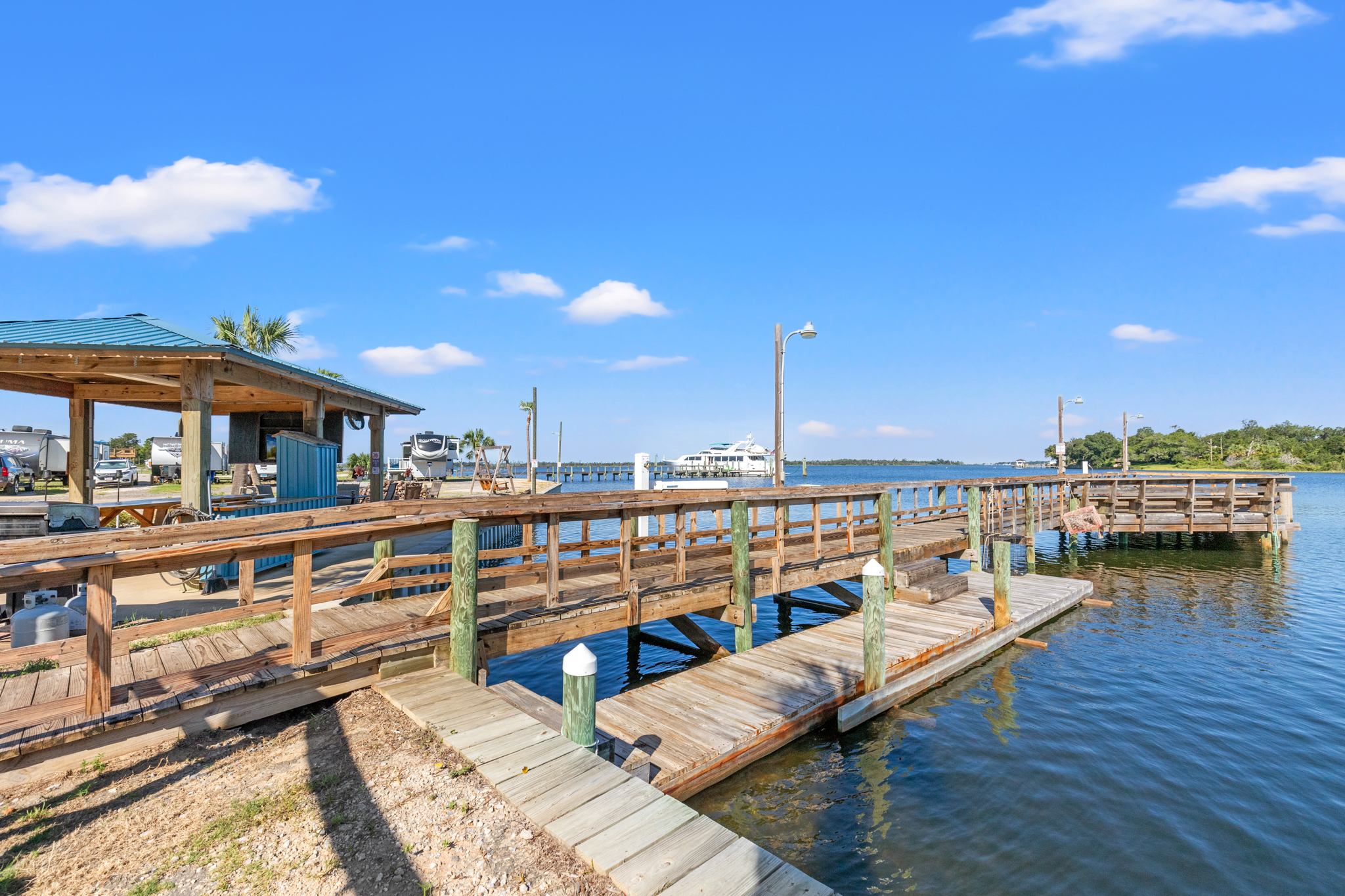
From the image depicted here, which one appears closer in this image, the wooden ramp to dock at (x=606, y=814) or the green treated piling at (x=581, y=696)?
the wooden ramp to dock at (x=606, y=814)

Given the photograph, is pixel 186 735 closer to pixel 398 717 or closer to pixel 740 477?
pixel 398 717

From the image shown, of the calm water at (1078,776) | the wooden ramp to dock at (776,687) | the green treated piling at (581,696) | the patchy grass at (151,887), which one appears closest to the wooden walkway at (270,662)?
the wooden ramp to dock at (776,687)

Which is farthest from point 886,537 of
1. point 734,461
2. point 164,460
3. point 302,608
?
point 734,461

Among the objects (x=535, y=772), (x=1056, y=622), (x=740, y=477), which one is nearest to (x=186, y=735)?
(x=535, y=772)

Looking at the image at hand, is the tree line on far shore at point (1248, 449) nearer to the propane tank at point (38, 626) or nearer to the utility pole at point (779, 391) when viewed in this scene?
the utility pole at point (779, 391)

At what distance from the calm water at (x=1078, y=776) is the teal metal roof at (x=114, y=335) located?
748 centimetres

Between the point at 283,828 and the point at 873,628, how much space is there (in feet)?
20.9

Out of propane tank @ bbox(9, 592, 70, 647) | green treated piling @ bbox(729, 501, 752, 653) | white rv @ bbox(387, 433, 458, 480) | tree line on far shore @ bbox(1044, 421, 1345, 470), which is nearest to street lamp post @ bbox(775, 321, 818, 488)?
green treated piling @ bbox(729, 501, 752, 653)

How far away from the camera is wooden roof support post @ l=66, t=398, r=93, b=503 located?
1468cm

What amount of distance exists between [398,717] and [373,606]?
3.07 metres

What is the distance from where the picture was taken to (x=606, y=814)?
11.2 feet

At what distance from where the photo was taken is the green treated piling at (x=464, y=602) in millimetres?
5691

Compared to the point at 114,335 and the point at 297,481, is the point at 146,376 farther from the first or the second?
the point at 297,481

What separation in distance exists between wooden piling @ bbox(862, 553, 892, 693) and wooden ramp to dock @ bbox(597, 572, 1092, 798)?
0.55 feet
